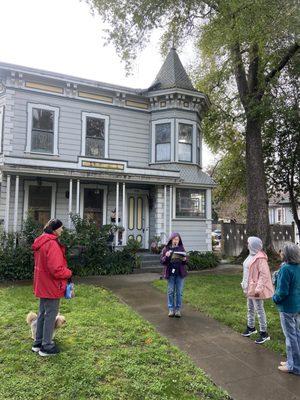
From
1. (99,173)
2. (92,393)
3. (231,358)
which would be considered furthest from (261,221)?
(92,393)

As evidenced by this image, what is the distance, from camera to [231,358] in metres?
4.76

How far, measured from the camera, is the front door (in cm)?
1450

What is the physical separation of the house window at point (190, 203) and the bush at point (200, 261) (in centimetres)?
177

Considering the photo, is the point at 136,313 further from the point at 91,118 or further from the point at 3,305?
the point at 91,118

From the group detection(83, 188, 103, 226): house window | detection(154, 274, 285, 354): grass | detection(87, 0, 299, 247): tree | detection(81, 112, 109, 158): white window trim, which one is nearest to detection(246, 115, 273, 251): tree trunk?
detection(87, 0, 299, 247): tree

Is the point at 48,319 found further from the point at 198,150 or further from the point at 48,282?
the point at 198,150

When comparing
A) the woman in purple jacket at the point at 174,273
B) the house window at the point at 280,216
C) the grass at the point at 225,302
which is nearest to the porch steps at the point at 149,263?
the grass at the point at 225,302

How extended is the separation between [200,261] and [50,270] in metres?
9.78

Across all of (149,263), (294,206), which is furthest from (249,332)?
(294,206)

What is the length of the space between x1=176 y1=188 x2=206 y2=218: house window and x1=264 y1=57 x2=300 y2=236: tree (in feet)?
18.7

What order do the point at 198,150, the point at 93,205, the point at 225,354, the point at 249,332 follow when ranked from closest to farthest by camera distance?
the point at 225,354, the point at 249,332, the point at 93,205, the point at 198,150

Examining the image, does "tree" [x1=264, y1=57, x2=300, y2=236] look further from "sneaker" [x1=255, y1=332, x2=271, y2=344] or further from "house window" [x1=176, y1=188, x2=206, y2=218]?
"sneaker" [x1=255, y1=332, x2=271, y2=344]

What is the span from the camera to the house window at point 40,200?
12.5m

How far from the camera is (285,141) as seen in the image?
61.2ft
